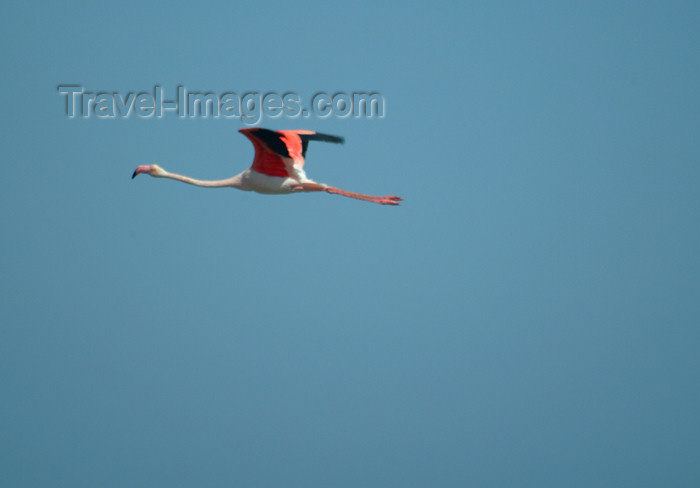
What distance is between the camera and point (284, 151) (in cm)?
2145

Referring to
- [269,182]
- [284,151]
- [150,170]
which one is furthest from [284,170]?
[150,170]

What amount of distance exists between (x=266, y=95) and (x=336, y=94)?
1715 millimetres

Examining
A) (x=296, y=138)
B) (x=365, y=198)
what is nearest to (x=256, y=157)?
(x=296, y=138)

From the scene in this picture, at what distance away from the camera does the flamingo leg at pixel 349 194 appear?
829 inches

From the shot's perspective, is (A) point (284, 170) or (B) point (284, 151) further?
(A) point (284, 170)

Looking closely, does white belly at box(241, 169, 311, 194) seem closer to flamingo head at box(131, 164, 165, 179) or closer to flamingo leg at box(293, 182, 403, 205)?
flamingo leg at box(293, 182, 403, 205)

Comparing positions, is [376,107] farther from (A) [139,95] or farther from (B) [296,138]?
(A) [139,95]

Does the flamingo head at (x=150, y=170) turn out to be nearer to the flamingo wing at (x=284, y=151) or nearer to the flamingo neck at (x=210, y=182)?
the flamingo neck at (x=210, y=182)

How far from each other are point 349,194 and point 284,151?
1.63 metres

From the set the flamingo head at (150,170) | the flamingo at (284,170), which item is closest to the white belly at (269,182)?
the flamingo at (284,170)

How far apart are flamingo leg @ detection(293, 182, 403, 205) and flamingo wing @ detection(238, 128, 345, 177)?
0.39 m

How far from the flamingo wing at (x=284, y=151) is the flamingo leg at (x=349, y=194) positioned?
387 millimetres

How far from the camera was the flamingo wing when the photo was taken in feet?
69.8

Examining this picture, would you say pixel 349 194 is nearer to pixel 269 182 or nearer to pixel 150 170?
pixel 269 182
